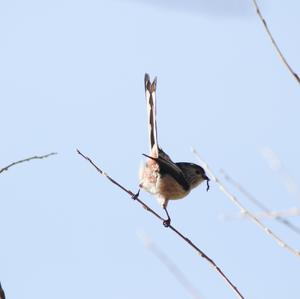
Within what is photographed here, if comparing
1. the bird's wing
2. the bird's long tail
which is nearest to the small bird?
the bird's wing

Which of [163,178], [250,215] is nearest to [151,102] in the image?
[163,178]

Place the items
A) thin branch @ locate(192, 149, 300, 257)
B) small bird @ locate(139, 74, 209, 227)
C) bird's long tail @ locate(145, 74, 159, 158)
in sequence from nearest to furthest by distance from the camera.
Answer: thin branch @ locate(192, 149, 300, 257) → bird's long tail @ locate(145, 74, 159, 158) → small bird @ locate(139, 74, 209, 227)

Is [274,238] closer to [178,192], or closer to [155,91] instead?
[155,91]

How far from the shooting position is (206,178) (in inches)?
248

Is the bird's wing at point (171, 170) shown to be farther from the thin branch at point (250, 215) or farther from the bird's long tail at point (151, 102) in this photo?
the thin branch at point (250, 215)

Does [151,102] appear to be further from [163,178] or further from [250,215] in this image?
[250,215]

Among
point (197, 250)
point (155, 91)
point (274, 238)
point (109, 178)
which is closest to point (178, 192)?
point (155, 91)

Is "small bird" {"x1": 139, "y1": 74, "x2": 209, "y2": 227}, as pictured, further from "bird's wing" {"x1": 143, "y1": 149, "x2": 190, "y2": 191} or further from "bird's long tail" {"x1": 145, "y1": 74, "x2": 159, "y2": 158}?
"bird's long tail" {"x1": 145, "y1": 74, "x2": 159, "y2": 158}

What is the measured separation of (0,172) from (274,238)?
120 centimetres

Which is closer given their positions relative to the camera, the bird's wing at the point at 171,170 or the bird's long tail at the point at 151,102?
the bird's long tail at the point at 151,102

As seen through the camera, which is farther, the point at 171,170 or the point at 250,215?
the point at 171,170

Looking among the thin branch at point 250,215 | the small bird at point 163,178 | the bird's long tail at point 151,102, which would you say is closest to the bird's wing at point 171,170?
the small bird at point 163,178

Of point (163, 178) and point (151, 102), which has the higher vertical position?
point (151, 102)

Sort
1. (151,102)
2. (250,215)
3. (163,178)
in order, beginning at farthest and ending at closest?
(163,178)
(151,102)
(250,215)
